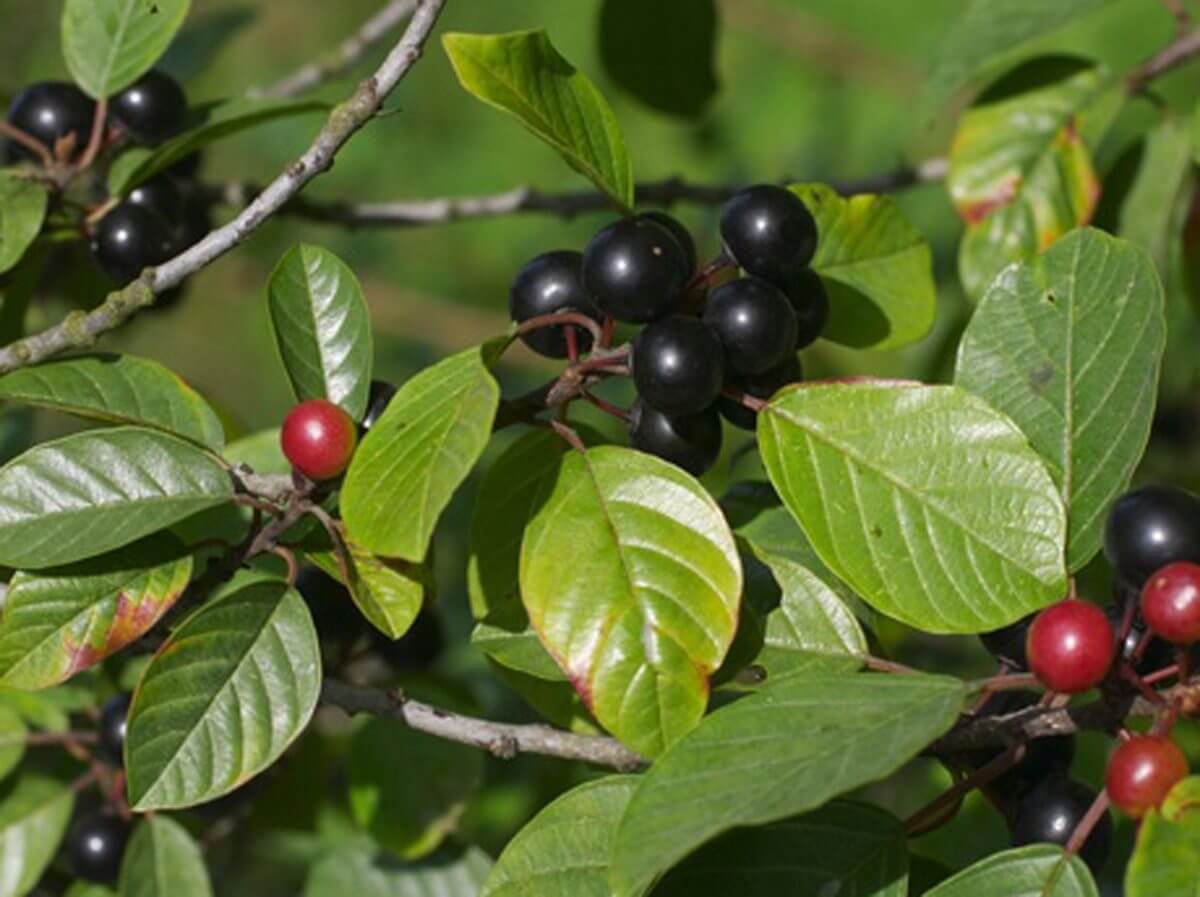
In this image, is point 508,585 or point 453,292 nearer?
point 508,585

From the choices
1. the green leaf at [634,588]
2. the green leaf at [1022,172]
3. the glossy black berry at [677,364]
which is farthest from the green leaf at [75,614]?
the green leaf at [1022,172]

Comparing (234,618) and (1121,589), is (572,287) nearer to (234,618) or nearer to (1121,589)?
(234,618)

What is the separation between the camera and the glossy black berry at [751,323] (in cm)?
132

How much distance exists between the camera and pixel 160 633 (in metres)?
1.49

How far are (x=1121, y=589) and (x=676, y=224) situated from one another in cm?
46

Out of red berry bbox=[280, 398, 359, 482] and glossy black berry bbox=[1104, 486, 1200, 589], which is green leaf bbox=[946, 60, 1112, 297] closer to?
glossy black berry bbox=[1104, 486, 1200, 589]

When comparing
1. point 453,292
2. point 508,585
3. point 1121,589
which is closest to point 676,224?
point 508,585

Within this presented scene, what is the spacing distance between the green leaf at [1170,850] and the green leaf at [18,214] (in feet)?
3.64

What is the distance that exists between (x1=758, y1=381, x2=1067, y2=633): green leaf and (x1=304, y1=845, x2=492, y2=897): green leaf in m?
0.83

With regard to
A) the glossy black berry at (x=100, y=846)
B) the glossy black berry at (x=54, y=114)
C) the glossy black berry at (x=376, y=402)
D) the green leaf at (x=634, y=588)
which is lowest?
the glossy black berry at (x=100, y=846)

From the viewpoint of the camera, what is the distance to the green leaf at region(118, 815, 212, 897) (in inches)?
65.8

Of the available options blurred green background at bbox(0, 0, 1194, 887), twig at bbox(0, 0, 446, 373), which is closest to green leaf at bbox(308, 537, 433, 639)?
twig at bbox(0, 0, 446, 373)

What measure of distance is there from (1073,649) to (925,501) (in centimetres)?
20

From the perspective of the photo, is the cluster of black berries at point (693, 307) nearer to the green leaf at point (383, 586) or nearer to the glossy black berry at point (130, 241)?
the green leaf at point (383, 586)
